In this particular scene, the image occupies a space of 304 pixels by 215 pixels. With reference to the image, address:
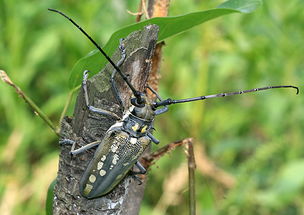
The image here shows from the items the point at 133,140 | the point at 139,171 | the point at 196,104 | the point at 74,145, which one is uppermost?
the point at 74,145

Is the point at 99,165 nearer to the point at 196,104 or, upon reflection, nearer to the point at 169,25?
the point at 169,25

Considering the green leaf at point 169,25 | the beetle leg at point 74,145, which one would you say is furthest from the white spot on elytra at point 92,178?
the green leaf at point 169,25

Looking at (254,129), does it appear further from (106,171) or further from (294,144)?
(106,171)

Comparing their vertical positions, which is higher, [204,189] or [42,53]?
[42,53]

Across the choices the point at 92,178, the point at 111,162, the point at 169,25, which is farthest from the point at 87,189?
the point at 169,25

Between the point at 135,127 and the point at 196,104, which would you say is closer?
the point at 135,127

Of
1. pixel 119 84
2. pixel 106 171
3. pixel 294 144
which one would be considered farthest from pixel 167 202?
pixel 119 84

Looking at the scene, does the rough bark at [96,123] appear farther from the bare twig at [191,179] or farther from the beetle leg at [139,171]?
the bare twig at [191,179]
